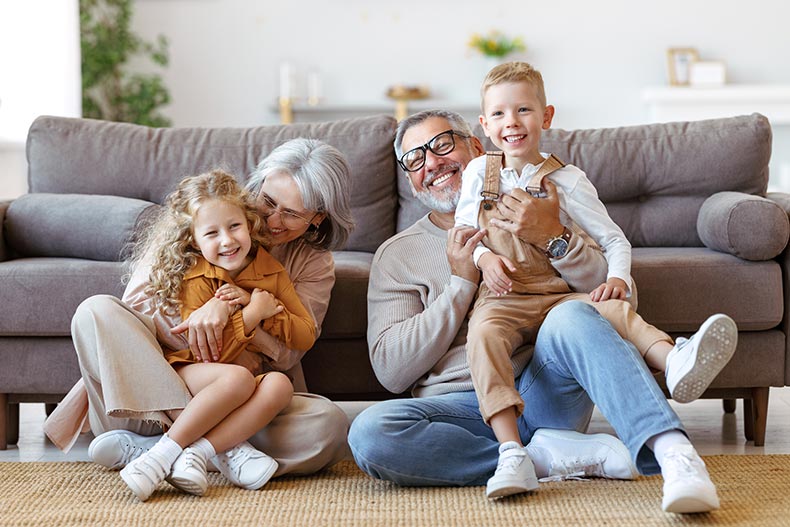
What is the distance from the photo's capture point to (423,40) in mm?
6422

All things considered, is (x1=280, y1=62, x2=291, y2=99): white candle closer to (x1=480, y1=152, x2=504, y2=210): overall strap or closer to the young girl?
the young girl

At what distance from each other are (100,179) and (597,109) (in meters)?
4.24

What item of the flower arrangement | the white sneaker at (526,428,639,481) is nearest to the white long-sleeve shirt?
the white sneaker at (526,428,639,481)

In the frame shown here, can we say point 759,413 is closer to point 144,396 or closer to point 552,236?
point 552,236

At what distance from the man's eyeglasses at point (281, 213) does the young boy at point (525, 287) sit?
36 cm

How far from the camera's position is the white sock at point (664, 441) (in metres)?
1.63

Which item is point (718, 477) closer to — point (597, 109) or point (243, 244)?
point (243, 244)

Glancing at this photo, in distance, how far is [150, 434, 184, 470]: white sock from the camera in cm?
185

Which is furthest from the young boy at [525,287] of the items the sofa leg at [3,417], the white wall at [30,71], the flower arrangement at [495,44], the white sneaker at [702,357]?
the flower arrangement at [495,44]

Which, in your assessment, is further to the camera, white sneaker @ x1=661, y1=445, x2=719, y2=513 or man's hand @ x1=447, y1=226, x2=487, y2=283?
man's hand @ x1=447, y1=226, x2=487, y2=283

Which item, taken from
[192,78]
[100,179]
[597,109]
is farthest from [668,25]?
[100,179]

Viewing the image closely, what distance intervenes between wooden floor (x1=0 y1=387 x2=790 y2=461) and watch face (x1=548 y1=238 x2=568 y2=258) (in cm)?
70

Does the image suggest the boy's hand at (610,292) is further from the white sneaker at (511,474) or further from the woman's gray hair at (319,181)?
the woman's gray hair at (319,181)

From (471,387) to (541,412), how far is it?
0.16m
